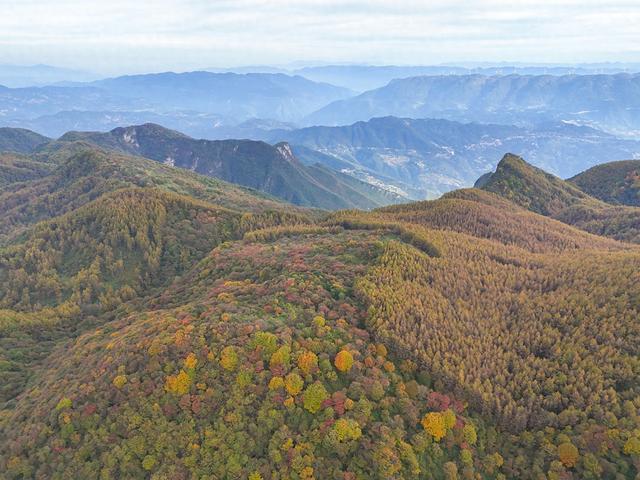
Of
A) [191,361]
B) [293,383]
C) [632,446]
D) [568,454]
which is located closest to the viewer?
[632,446]

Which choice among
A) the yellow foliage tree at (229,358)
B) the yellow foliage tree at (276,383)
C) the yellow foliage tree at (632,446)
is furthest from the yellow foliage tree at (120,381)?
the yellow foliage tree at (632,446)

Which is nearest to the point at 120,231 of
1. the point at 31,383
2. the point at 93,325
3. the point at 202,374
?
the point at 93,325

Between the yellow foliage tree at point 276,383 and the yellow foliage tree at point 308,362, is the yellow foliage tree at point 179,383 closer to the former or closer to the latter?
the yellow foliage tree at point 276,383

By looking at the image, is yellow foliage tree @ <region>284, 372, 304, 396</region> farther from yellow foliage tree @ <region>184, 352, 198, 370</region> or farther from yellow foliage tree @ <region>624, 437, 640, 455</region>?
yellow foliage tree @ <region>624, 437, 640, 455</region>

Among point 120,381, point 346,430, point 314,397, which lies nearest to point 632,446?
point 346,430

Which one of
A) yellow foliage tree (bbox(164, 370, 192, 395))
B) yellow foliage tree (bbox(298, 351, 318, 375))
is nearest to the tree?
yellow foliage tree (bbox(298, 351, 318, 375))

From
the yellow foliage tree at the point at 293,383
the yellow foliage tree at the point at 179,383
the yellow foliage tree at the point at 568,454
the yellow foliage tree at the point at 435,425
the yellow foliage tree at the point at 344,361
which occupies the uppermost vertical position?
the yellow foliage tree at the point at 344,361

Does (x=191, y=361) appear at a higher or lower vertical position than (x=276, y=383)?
higher

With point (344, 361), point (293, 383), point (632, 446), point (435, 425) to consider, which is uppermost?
point (344, 361)

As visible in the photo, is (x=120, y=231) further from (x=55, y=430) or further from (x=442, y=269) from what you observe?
(x=442, y=269)

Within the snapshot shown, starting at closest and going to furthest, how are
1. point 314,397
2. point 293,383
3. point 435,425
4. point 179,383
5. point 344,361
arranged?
point 435,425
point 314,397
point 293,383
point 179,383
point 344,361

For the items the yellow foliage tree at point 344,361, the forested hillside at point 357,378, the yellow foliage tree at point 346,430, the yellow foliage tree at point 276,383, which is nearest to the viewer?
the yellow foliage tree at point 346,430

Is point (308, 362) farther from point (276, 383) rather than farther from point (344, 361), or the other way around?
point (276, 383)

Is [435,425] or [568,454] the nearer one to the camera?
[568,454]
